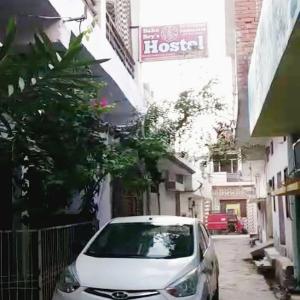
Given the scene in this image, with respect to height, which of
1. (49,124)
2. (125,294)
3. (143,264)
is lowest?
(125,294)

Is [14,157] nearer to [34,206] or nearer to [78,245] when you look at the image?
[34,206]

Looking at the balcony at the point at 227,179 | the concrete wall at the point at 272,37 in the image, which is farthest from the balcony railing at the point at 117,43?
the balcony at the point at 227,179

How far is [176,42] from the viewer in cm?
1708

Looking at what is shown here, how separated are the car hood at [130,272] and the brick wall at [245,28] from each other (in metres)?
5.67

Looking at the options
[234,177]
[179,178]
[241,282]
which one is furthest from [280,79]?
[234,177]

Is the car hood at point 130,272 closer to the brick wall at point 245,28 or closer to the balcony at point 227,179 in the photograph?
the brick wall at point 245,28

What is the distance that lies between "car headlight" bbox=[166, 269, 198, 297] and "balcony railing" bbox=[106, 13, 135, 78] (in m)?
8.29

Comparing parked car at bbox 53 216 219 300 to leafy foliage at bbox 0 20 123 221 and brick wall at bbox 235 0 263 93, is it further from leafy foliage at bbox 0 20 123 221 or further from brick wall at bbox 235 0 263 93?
brick wall at bbox 235 0 263 93

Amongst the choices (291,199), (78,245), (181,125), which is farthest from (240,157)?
(78,245)

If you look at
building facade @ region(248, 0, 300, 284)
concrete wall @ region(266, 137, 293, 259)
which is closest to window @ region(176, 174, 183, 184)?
concrete wall @ region(266, 137, 293, 259)

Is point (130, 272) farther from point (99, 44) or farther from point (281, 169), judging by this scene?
point (281, 169)

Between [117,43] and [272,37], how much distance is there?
9.16m

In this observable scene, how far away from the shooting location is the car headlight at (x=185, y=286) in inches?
224

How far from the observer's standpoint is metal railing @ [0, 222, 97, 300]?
732 centimetres
